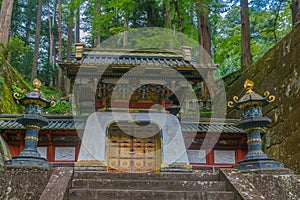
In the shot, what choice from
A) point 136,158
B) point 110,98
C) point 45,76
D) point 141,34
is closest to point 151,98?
point 110,98

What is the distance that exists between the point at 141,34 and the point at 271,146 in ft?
27.1

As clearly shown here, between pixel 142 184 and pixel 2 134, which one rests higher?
pixel 2 134

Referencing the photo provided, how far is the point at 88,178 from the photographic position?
5.08 meters

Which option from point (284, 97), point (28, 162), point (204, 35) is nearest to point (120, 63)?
point (28, 162)

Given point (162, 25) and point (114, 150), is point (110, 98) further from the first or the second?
point (162, 25)

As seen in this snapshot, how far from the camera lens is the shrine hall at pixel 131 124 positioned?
809cm

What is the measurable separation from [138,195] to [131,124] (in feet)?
14.8

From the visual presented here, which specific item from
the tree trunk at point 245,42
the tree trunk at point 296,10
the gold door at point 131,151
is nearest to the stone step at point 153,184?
the gold door at point 131,151

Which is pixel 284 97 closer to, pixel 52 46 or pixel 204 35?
pixel 204 35

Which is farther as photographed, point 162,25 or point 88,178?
point 162,25

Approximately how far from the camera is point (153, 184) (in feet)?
15.6

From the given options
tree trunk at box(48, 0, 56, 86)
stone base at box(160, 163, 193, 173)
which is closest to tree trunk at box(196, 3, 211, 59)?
stone base at box(160, 163, 193, 173)

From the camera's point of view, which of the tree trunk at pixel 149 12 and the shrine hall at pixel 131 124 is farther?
the tree trunk at pixel 149 12

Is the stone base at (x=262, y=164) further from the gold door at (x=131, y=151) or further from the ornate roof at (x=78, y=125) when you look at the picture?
the ornate roof at (x=78, y=125)
